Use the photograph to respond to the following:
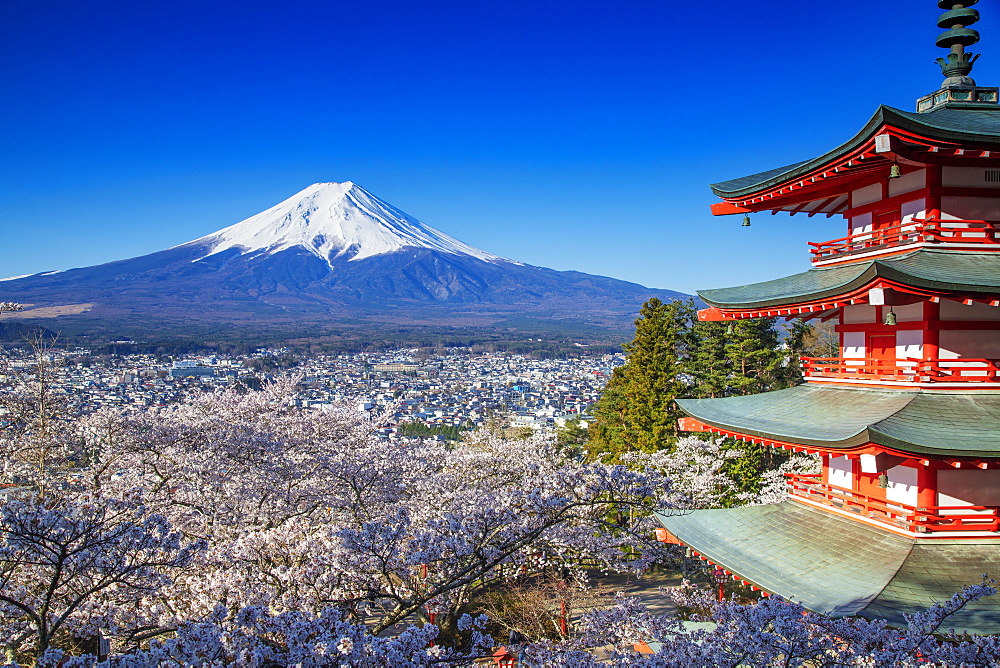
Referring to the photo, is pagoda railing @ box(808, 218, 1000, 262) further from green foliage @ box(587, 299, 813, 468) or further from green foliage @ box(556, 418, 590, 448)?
green foliage @ box(556, 418, 590, 448)

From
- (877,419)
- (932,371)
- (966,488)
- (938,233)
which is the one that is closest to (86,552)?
(877,419)

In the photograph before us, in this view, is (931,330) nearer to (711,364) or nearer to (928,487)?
(928,487)

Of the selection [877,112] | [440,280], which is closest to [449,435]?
[877,112]

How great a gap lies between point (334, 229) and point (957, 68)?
171479 millimetres

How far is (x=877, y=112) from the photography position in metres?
5.68

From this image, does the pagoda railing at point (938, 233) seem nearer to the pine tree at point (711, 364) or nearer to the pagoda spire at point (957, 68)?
the pagoda spire at point (957, 68)

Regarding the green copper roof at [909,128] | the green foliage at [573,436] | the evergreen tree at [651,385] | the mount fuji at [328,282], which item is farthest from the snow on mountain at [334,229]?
the green copper roof at [909,128]

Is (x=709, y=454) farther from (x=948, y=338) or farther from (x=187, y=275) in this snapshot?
(x=187, y=275)

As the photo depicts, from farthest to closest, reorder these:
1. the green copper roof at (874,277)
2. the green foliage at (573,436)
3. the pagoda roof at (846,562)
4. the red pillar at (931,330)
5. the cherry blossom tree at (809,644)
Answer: the green foliage at (573,436) → the red pillar at (931,330) → the green copper roof at (874,277) → the pagoda roof at (846,562) → the cherry blossom tree at (809,644)

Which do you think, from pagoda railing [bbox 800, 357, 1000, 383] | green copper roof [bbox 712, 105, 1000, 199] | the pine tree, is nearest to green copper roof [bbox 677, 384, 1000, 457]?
pagoda railing [bbox 800, 357, 1000, 383]

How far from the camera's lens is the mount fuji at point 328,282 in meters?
111

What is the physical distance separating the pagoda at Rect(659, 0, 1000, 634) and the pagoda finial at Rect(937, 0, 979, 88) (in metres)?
0.02

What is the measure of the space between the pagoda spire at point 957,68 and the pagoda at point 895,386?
0.02 metres

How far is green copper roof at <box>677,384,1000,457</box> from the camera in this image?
17.7ft
